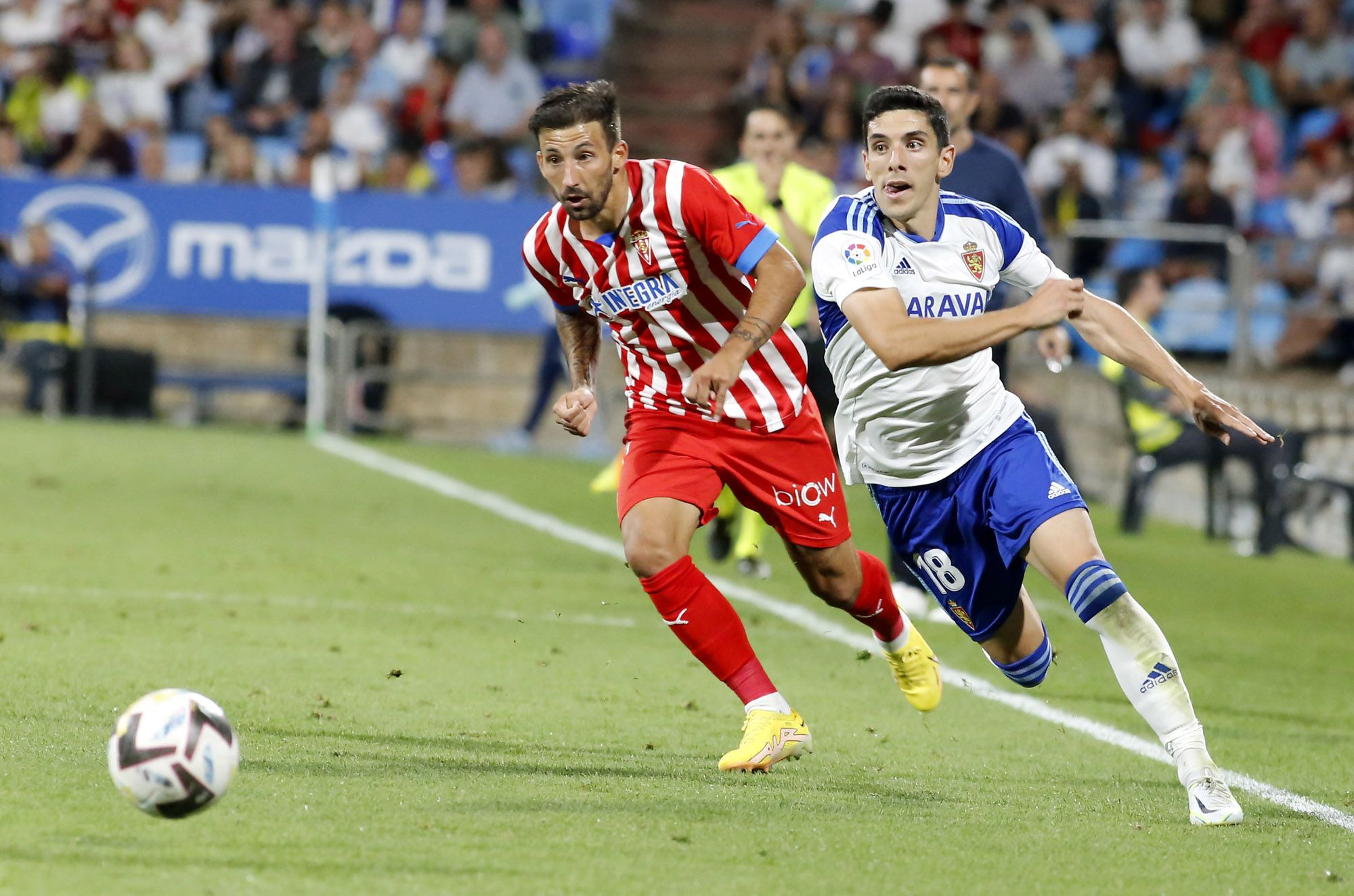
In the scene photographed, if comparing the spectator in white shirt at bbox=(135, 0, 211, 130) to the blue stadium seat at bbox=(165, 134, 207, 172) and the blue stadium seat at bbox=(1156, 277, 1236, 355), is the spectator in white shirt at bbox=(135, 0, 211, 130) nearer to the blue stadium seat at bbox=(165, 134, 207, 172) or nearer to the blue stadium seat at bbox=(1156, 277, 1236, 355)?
the blue stadium seat at bbox=(165, 134, 207, 172)

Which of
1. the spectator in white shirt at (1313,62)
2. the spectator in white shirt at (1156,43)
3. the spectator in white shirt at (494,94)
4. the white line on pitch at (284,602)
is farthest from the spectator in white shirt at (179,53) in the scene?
the white line on pitch at (284,602)

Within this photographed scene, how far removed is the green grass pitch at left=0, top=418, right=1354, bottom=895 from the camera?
4.23 m

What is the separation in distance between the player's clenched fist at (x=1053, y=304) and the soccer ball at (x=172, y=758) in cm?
215

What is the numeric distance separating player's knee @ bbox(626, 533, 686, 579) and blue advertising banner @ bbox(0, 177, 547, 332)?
12.3 meters

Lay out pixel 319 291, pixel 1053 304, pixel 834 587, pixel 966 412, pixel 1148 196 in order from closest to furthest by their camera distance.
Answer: pixel 1053 304 → pixel 966 412 → pixel 834 587 → pixel 319 291 → pixel 1148 196

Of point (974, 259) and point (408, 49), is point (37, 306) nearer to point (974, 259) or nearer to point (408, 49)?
point (408, 49)

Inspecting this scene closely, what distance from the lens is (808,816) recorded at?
4848mm

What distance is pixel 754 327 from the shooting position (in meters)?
5.43

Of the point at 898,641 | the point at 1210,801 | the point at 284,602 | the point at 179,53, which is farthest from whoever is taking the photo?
the point at 179,53

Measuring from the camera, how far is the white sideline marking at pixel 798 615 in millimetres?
5520

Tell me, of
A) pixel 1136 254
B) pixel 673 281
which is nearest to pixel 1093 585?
pixel 673 281

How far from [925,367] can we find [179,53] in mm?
16501

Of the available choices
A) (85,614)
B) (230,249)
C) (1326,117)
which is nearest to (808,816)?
(85,614)

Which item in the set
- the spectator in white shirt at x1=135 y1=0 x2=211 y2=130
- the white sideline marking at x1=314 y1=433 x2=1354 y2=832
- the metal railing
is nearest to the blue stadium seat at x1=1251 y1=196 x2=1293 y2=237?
the metal railing
